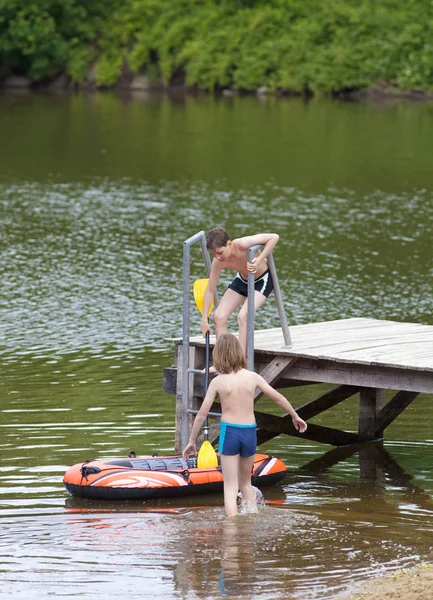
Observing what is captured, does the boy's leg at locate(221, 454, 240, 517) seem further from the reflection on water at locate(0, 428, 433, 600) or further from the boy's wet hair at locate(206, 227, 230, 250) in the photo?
the boy's wet hair at locate(206, 227, 230, 250)

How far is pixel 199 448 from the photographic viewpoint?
12188 mm

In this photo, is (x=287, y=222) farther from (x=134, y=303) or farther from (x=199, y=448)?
(x=199, y=448)

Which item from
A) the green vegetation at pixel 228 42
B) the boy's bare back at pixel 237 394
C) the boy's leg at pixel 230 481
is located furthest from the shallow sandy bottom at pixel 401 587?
the green vegetation at pixel 228 42

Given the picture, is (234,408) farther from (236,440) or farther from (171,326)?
(171,326)

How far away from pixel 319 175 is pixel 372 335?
27.3m

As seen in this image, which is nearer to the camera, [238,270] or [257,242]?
[257,242]

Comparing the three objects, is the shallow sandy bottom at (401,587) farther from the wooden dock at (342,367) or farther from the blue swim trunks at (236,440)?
the wooden dock at (342,367)

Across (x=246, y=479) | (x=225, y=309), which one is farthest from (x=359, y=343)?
(x=246, y=479)

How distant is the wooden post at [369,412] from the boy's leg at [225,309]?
2512 mm

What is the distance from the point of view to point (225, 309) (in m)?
11.8

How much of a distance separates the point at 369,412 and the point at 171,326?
605 cm

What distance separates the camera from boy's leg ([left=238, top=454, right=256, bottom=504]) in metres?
10.3

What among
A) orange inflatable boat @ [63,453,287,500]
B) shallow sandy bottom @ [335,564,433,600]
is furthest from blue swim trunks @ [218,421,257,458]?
shallow sandy bottom @ [335,564,433,600]

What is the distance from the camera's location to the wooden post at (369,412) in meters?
13.7
